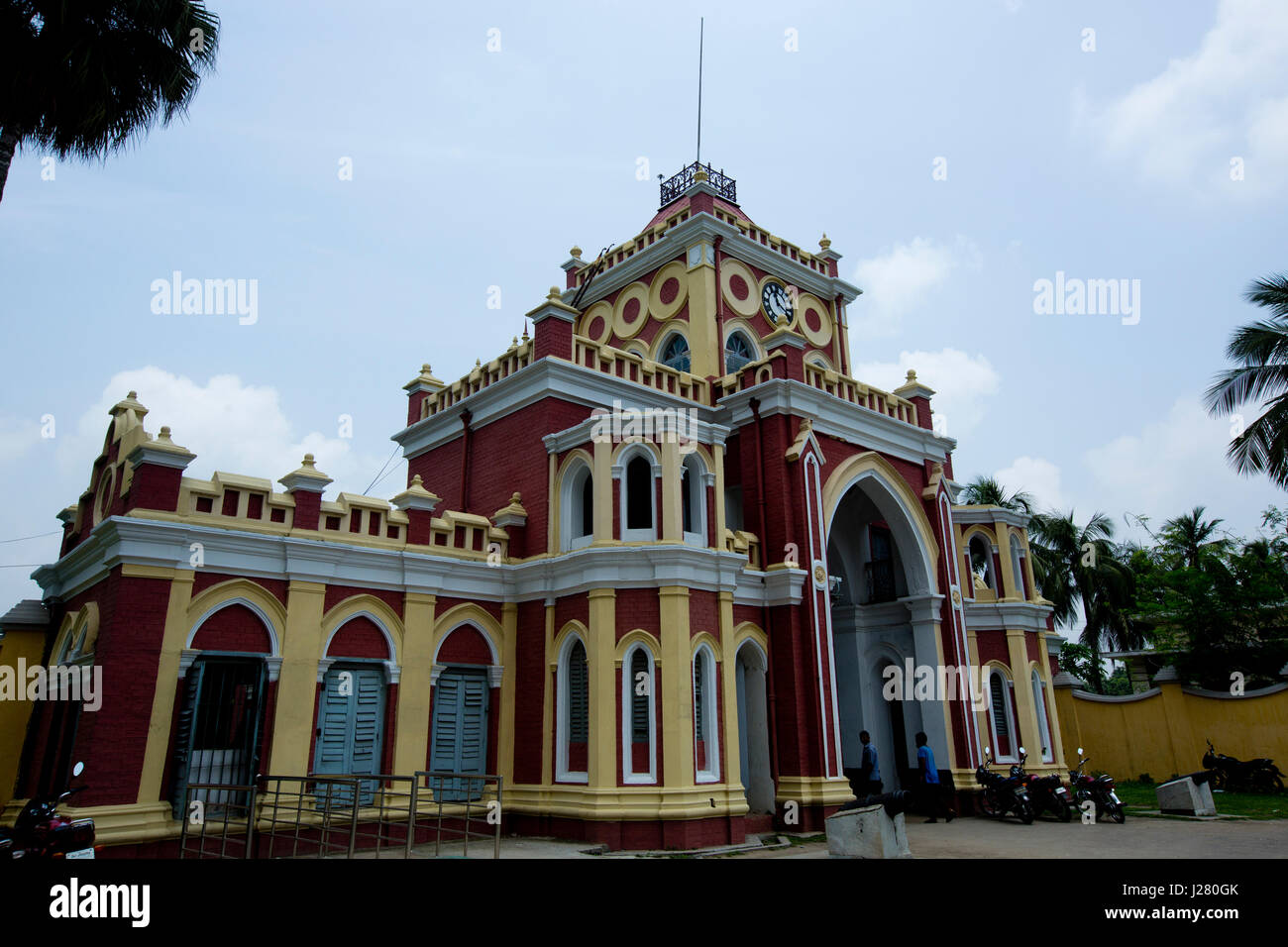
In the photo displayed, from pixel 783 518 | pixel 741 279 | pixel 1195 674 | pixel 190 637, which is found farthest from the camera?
pixel 1195 674

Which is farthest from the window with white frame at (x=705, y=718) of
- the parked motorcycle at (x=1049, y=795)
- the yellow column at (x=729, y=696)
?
the parked motorcycle at (x=1049, y=795)

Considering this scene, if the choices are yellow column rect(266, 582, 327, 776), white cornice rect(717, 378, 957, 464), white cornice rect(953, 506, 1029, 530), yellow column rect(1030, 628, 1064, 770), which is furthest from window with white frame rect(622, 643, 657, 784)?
yellow column rect(1030, 628, 1064, 770)

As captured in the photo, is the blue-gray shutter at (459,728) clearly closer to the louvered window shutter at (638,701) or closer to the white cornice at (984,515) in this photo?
the louvered window shutter at (638,701)

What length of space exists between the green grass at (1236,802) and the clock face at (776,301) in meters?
13.8

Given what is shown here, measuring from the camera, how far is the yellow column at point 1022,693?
2009 centimetres

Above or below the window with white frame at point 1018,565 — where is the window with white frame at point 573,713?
below

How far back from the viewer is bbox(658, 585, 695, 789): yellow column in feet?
43.0

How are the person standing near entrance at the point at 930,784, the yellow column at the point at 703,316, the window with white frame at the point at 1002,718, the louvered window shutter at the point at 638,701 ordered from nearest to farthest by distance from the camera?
1. the louvered window shutter at the point at 638,701
2. the person standing near entrance at the point at 930,784
3. the yellow column at the point at 703,316
4. the window with white frame at the point at 1002,718

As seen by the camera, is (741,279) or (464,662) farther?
(741,279)

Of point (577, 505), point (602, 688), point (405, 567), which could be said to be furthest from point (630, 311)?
point (602, 688)

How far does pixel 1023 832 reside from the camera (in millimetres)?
14820

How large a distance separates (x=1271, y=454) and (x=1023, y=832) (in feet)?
36.7
